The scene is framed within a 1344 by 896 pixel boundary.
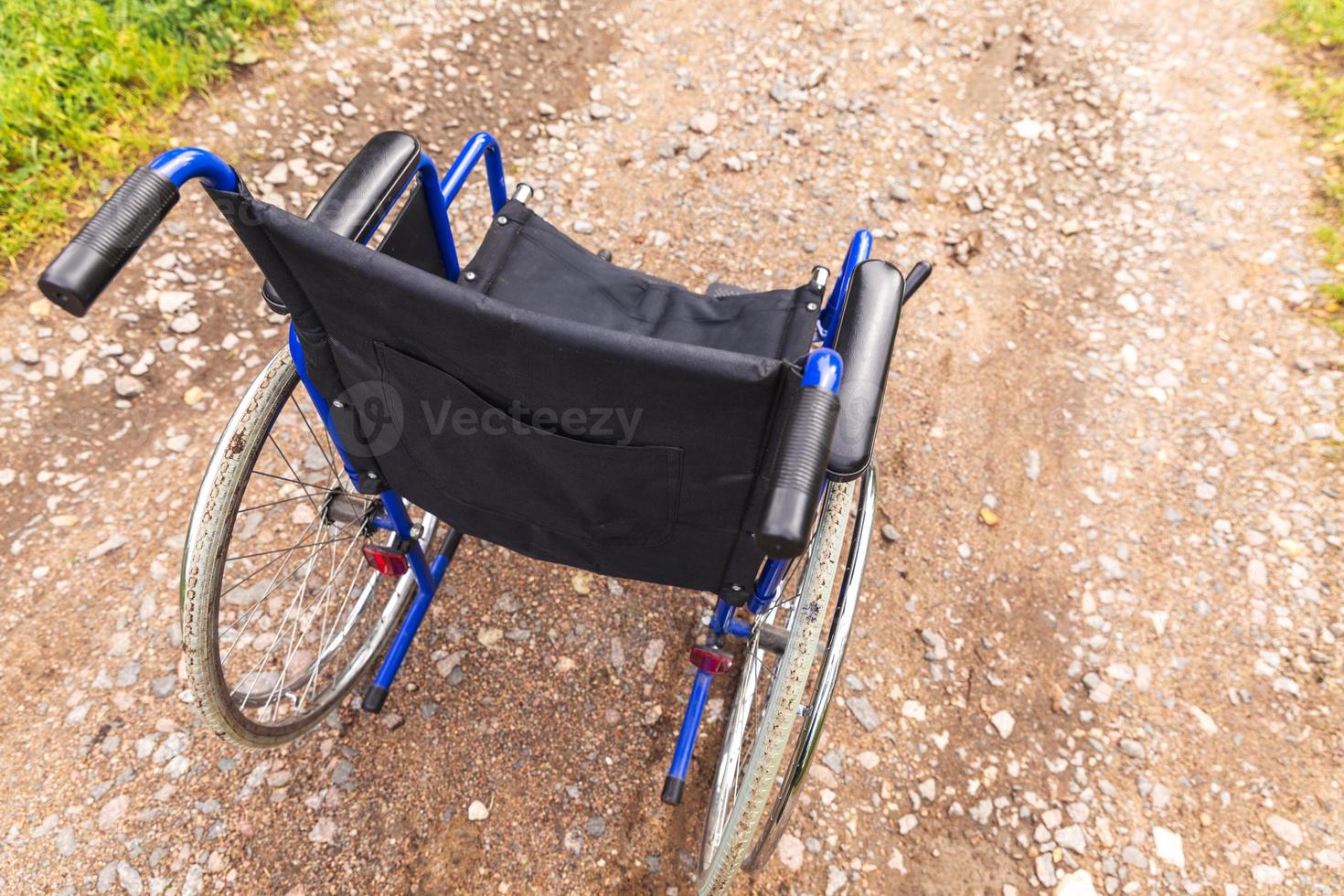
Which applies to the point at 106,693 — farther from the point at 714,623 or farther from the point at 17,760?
the point at 714,623

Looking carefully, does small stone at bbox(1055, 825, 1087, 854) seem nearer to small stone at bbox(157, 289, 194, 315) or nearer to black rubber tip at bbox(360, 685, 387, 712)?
black rubber tip at bbox(360, 685, 387, 712)

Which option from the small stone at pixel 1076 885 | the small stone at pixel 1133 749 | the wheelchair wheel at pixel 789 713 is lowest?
the small stone at pixel 1076 885

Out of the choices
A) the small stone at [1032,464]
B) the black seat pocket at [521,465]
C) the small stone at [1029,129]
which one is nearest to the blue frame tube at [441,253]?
the black seat pocket at [521,465]

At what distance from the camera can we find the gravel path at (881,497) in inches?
76.1

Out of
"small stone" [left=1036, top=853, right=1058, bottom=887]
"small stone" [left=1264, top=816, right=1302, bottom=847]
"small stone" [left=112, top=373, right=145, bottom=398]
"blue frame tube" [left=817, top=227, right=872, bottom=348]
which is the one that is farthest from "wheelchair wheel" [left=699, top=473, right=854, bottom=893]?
"small stone" [left=112, top=373, right=145, bottom=398]

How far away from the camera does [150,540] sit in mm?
2221

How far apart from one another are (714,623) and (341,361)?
105 centimetres

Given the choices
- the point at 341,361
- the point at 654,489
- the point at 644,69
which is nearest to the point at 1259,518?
the point at 654,489

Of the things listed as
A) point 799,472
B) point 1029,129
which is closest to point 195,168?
point 799,472

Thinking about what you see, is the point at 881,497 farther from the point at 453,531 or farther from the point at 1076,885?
the point at 453,531

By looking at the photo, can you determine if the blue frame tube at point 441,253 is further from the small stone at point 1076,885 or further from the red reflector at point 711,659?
the small stone at point 1076,885

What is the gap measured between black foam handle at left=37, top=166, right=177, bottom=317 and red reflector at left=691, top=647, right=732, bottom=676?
54.4 inches

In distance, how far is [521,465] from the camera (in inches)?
52.2

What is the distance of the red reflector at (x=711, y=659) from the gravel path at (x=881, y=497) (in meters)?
0.40
